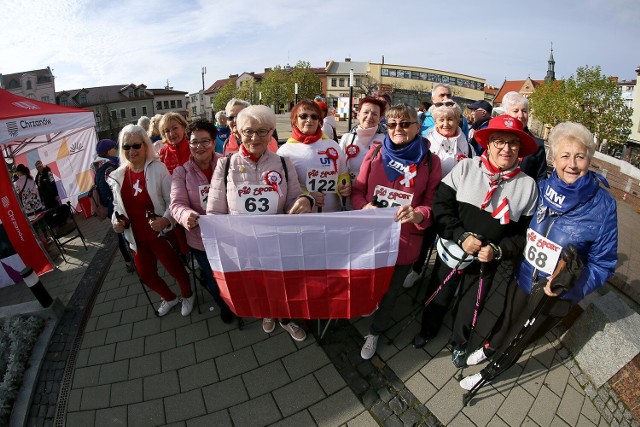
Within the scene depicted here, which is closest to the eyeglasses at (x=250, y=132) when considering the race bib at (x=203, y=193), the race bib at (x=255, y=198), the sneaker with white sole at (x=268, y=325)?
the race bib at (x=255, y=198)

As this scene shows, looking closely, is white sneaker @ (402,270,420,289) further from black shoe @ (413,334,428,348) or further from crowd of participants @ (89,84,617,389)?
black shoe @ (413,334,428,348)

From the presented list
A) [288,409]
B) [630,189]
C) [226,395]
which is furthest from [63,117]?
[630,189]

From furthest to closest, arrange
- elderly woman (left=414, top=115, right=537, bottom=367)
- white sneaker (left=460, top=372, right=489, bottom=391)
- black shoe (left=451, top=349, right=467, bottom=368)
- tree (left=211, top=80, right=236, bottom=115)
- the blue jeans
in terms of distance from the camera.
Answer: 1. tree (left=211, top=80, right=236, bottom=115)
2. the blue jeans
3. black shoe (left=451, top=349, right=467, bottom=368)
4. white sneaker (left=460, top=372, right=489, bottom=391)
5. elderly woman (left=414, top=115, right=537, bottom=367)

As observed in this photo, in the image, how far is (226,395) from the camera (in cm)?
287

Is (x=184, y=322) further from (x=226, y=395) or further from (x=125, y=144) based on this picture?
(x=125, y=144)

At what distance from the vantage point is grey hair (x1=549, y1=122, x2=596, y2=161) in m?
2.27

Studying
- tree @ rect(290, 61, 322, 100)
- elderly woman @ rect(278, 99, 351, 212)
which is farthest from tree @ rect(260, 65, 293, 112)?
elderly woman @ rect(278, 99, 351, 212)

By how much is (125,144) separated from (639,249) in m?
9.45

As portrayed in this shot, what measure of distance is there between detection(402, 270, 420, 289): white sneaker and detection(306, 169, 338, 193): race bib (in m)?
1.88

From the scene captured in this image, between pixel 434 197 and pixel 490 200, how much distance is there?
442mm

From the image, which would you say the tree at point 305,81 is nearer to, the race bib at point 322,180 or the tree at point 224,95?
the tree at point 224,95

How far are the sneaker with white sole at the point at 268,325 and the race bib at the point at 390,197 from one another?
6.01 ft

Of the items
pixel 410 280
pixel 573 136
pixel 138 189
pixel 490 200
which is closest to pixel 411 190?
pixel 490 200

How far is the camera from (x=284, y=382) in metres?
2.97
